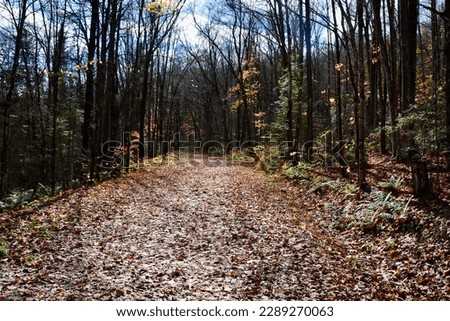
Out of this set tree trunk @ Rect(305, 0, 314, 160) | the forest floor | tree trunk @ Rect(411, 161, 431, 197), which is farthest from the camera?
tree trunk @ Rect(305, 0, 314, 160)

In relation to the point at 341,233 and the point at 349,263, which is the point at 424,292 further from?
the point at 341,233

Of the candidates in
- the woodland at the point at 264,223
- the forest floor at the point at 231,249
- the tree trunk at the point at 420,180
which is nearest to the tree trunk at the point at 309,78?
the woodland at the point at 264,223

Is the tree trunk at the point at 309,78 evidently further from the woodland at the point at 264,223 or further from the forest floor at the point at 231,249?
the forest floor at the point at 231,249

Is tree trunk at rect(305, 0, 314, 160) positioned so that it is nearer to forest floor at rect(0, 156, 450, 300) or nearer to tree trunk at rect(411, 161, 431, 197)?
forest floor at rect(0, 156, 450, 300)

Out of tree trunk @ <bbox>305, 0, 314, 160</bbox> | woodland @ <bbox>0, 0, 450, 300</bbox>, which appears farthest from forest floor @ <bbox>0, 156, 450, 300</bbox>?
tree trunk @ <bbox>305, 0, 314, 160</bbox>

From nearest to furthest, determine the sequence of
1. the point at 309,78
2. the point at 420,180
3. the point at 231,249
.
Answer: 1. the point at 231,249
2. the point at 420,180
3. the point at 309,78

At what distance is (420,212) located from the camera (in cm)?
726

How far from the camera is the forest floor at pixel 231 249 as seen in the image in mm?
5270

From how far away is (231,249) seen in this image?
23.4 ft

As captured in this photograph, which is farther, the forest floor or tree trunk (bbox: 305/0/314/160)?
tree trunk (bbox: 305/0/314/160)

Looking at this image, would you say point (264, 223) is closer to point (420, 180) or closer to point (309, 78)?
point (420, 180)

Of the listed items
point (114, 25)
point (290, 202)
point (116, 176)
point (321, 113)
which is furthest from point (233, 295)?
point (321, 113)

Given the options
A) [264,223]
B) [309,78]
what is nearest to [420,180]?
[264,223]

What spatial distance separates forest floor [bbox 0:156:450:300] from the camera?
17.3 ft
